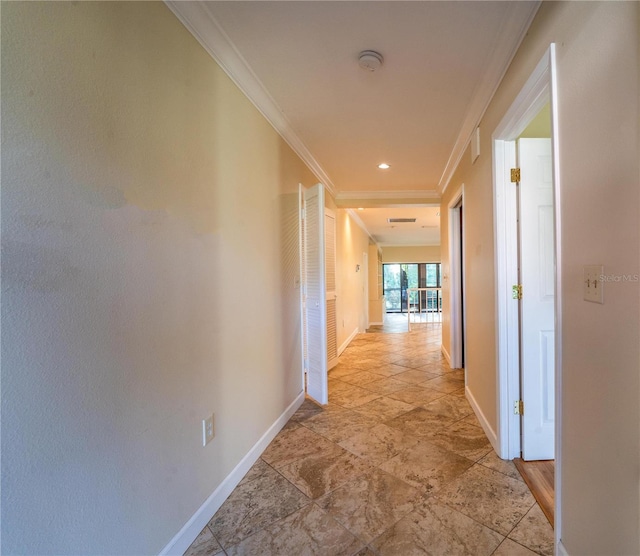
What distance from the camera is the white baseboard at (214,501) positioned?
1196 millimetres

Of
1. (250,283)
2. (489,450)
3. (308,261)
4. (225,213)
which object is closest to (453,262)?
(308,261)

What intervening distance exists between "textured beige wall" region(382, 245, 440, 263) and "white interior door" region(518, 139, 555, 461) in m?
9.22

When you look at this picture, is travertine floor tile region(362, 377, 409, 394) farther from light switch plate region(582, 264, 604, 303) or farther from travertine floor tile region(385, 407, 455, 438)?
light switch plate region(582, 264, 604, 303)

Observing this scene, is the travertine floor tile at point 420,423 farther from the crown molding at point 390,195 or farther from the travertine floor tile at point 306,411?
the crown molding at point 390,195

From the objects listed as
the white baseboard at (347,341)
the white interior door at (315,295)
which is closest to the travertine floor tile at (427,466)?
the white interior door at (315,295)

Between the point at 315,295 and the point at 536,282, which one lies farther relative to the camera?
the point at 315,295

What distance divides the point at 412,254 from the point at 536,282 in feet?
30.9

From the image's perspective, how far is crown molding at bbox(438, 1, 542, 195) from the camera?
1.29m

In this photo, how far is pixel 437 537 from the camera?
1.27m

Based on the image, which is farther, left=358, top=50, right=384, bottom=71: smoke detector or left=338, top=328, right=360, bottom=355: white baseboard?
left=338, top=328, right=360, bottom=355: white baseboard

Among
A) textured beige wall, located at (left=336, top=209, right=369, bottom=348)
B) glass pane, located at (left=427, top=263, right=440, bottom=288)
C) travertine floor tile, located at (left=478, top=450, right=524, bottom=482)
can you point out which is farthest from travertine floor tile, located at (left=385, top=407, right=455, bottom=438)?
glass pane, located at (left=427, top=263, right=440, bottom=288)

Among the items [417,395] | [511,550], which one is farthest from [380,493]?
[417,395]

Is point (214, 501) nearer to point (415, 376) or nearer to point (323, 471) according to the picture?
point (323, 471)

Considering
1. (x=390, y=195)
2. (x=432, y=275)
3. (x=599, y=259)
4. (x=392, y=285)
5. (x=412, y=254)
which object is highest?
(x=390, y=195)
